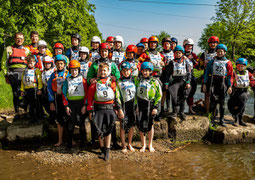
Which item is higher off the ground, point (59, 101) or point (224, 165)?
point (59, 101)

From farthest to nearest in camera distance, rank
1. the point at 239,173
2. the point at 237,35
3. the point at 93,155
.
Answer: the point at 237,35
the point at 93,155
the point at 239,173

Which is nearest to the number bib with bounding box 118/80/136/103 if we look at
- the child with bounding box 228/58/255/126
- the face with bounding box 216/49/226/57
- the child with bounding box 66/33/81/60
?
the child with bounding box 66/33/81/60

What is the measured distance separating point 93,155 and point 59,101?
159 centimetres

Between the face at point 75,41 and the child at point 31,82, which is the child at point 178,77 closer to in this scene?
the face at point 75,41

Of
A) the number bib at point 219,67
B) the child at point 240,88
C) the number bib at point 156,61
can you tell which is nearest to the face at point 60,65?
the number bib at point 156,61

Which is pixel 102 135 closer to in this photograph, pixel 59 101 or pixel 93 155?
pixel 93 155

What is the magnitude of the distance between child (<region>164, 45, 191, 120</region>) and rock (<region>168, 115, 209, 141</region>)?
0.68 ft

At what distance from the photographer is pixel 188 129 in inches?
239

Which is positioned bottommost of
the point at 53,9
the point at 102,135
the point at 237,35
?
the point at 102,135

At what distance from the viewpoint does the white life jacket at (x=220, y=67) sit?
5.91 metres

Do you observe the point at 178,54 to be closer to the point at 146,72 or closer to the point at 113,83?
the point at 146,72

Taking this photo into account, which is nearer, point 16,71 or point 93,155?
point 93,155

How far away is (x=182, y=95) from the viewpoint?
6105 millimetres

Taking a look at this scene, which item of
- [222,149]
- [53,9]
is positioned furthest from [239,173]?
[53,9]
